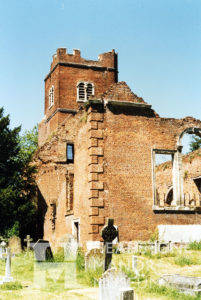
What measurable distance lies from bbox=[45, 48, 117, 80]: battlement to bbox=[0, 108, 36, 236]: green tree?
10.4m

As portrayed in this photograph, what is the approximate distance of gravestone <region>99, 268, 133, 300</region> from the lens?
7.04m

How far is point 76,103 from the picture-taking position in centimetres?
3306

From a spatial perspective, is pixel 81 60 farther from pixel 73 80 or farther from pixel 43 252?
pixel 43 252

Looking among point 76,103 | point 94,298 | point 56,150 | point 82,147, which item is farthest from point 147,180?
point 76,103

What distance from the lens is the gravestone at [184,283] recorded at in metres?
8.85

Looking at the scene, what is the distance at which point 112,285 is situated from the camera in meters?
7.15

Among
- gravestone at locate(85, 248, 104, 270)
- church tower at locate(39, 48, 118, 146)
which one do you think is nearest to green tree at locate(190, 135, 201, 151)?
church tower at locate(39, 48, 118, 146)

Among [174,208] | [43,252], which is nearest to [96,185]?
[43,252]

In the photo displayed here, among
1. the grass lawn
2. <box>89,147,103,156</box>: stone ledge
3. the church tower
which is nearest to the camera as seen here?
the grass lawn

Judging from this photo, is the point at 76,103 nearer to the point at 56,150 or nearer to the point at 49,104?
the point at 49,104

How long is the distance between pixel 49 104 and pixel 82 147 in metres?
18.4

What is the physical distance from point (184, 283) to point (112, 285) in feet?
9.39

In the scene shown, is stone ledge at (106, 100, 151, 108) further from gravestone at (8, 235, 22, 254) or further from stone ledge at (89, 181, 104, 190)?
gravestone at (8, 235, 22, 254)

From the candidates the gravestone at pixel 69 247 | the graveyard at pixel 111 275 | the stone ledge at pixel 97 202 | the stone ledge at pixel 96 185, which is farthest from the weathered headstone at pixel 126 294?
the stone ledge at pixel 96 185
